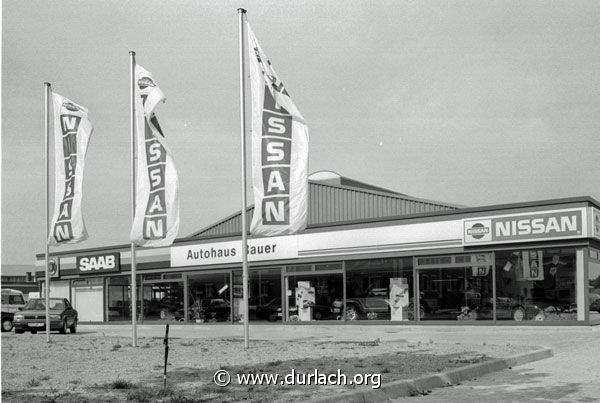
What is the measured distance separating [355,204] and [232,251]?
21.9 feet

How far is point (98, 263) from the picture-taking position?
43.3 m

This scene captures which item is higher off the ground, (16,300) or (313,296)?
(313,296)

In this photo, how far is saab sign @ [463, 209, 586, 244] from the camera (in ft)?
83.1

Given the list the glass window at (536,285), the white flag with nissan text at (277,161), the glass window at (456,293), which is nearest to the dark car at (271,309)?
the glass window at (456,293)

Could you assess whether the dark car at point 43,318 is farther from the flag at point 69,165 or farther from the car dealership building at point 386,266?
the car dealership building at point 386,266

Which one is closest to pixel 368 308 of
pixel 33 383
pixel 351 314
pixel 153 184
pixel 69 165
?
pixel 351 314

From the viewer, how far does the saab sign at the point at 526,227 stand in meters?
25.3

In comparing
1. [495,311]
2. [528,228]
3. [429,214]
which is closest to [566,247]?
[528,228]

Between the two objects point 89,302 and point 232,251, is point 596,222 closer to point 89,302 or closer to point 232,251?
point 232,251

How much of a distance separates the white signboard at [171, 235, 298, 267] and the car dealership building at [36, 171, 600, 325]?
2.3 inches

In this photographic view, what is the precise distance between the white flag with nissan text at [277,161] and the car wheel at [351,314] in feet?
52.6

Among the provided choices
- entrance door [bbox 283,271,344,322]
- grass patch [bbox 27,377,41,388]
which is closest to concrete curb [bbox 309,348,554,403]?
grass patch [bbox 27,377,41,388]

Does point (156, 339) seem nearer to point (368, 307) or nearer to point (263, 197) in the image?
point (263, 197)

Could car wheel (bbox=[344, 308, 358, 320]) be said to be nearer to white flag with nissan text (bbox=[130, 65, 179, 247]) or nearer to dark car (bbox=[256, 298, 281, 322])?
dark car (bbox=[256, 298, 281, 322])
